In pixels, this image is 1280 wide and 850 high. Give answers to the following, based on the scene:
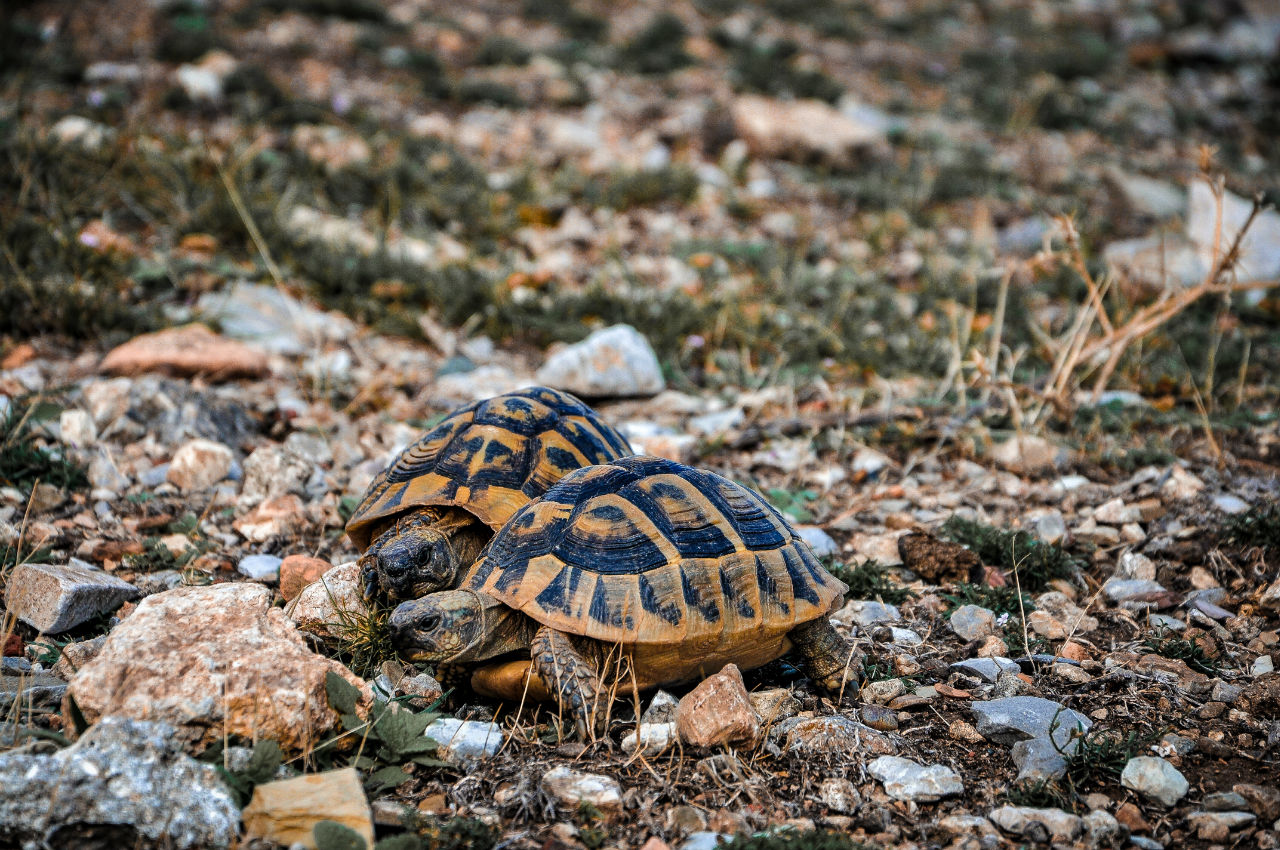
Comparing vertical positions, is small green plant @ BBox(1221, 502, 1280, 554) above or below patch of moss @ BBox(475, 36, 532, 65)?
below

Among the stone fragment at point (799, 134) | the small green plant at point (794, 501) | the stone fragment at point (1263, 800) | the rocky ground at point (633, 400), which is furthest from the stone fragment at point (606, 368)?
the stone fragment at point (799, 134)

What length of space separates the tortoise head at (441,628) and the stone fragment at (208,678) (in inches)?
7.4

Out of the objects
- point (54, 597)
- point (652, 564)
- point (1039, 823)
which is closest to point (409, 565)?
point (652, 564)

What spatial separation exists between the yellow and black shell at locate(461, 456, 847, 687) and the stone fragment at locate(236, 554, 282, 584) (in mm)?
1142

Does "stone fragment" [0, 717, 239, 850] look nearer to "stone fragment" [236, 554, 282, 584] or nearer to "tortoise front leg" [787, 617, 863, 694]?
"stone fragment" [236, 554, 282, 584]

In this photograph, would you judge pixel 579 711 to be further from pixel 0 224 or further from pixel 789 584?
pixel 0 224

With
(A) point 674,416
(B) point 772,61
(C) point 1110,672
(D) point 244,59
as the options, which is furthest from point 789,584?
(B) point 772,61

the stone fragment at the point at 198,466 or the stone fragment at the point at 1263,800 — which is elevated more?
the stone fragment at the point at 1263,800

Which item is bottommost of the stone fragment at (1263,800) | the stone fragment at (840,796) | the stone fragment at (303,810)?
the stone fragment at (840,796)

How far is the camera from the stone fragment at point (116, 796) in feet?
6.48

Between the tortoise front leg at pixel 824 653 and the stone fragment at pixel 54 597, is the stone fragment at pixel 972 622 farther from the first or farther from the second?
the stone fragment at pixel 54 597

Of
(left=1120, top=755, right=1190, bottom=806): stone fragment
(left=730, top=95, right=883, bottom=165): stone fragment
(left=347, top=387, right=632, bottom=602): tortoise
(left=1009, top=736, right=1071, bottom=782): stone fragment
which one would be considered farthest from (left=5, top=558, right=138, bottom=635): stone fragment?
(left=730, top=95, right=883, bottom=165): stone fragment

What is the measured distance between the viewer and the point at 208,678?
2377 millimetres

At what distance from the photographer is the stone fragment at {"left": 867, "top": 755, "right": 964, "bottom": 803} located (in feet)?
8.21
